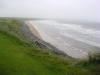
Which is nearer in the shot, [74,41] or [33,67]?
[33,67]

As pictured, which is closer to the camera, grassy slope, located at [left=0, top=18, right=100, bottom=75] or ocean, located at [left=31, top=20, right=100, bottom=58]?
grassy slope, located at [left=0, top=18, right=100, bottom=75]

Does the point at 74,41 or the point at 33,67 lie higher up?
the point at 33,67

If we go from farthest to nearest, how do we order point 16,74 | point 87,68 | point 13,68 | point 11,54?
point 11,54 < point 87,68 < point 13,68 < point 16,74

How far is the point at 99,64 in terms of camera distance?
13.0m

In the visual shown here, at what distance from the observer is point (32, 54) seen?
14.8 metres

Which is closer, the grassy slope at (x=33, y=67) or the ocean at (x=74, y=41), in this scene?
the grassy slope at (x=33, y=67)

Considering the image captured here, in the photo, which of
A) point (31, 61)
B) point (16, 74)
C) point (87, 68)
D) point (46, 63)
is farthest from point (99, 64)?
point (16, 74)

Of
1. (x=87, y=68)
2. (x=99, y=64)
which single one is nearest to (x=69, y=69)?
(x=87, y=68)

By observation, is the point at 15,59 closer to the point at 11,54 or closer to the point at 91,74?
the point at 11,54

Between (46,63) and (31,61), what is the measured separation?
1.06 metres

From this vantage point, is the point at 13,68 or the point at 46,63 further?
the point at 46,63

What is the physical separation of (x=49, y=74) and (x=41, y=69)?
2.72ft

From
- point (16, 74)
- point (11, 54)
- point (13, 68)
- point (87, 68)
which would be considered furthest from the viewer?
point (11, 54)

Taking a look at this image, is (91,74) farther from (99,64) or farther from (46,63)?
(46,63)
